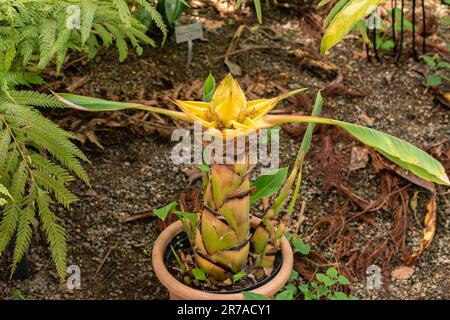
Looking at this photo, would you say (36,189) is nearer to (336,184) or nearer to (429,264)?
(336,184)

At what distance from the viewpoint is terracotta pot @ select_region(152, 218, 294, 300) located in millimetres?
1563

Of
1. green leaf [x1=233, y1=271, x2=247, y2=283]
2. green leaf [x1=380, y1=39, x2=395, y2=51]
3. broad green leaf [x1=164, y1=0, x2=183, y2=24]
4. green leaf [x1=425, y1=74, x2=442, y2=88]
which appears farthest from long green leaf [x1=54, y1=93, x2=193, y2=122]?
green leaf [x1=380, y1=39, x2=395, y2=51]

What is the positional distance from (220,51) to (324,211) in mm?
741

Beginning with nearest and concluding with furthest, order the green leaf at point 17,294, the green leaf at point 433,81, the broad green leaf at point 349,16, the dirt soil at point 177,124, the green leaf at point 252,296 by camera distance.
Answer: the broad green leaf at point 349,16
the green leaf at point 252,296
the green leaf at point 17,294
the dirt soil at point 177,124
the green leaf at point 433,81

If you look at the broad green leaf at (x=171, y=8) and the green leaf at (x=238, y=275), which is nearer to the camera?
the green leaf at (x=238, y=275)

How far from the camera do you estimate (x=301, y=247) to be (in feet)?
6.30

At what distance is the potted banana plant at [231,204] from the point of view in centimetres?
134

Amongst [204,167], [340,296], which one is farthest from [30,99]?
[340,296]

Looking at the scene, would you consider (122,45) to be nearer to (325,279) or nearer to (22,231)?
(22,231)

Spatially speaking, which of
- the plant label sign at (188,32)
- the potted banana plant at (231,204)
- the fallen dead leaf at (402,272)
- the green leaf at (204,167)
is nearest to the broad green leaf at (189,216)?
the potted banana plant at (231,204)

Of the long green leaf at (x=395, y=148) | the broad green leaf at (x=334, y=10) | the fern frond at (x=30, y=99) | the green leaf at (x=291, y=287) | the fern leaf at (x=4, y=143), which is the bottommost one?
the green leaf at (x=291, y=287)

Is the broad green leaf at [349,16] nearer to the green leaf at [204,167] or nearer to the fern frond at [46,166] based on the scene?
the green leaf at [204,167]
